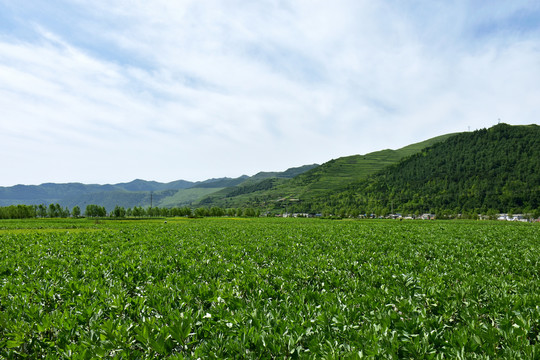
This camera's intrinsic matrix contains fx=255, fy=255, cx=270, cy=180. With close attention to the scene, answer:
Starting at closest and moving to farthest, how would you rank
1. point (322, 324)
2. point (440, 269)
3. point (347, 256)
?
point (322, 324), point (440, 269), point (347, 256)

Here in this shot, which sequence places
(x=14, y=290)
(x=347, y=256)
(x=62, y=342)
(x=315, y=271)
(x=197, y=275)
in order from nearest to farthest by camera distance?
(x=62, y=342), (x=14, y=290), (x=197, y=275), (x=315, y=271), (x=347, y=256)

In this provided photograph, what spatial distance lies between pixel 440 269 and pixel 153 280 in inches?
514

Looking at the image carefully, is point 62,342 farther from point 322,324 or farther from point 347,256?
point 347,256

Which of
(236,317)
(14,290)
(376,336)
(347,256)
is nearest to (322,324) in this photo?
(376,336)

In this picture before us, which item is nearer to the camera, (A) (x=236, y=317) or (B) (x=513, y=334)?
(B) (x=513, y=334)

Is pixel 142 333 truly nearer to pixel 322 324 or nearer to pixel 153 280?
pixel 322 324

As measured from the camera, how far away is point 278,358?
432 cm

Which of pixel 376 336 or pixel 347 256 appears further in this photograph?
pixel 347 256

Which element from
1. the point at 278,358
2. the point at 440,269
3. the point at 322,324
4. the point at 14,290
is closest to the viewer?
the point at 278,358

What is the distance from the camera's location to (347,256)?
51.4ft

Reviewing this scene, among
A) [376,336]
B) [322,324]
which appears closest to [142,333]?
[322,324]

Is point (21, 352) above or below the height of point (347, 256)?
above

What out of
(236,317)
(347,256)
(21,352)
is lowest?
(347,256)

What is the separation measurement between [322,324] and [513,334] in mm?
3354
